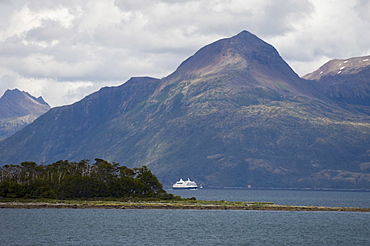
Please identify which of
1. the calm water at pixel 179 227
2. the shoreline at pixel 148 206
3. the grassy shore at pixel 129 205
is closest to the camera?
the calm water at pixel 179 227

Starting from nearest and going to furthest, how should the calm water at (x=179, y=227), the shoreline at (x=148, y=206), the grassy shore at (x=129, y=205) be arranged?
the calm water at (x=179, y=227) < the shoreline at (x=148, y=206) < the grassy shore at (x=129, y=205)

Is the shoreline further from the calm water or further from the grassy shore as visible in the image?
the calm water

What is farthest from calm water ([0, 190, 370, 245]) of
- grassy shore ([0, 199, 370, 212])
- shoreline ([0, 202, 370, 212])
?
grassy shore ([0, 199, 370, 212])

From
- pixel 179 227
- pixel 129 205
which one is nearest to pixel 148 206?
pixel 129 205

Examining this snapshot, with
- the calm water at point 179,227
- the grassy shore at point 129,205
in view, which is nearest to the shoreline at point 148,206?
the grassy shore at point 129,205

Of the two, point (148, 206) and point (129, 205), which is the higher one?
point (129, 205)

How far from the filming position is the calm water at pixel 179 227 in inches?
4560

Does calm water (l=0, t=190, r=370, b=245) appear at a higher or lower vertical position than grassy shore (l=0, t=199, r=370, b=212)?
lower

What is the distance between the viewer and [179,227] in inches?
5458

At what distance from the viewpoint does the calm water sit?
115812mm

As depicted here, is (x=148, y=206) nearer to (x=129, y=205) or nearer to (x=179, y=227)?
(x=129, y=205)

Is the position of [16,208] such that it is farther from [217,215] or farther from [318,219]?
[318,219]

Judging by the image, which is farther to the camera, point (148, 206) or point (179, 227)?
point (148, 206)

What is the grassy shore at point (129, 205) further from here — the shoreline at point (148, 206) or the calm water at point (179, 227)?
the calm water at point (179, 227)
